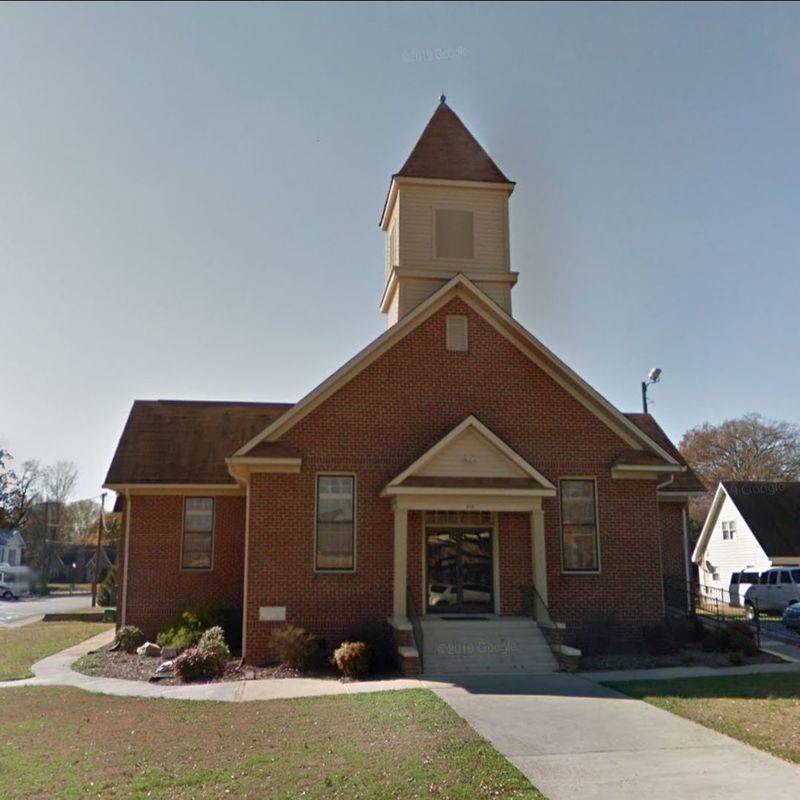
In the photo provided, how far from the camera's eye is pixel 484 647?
55.3 feet

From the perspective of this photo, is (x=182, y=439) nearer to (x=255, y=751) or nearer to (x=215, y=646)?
(x=215, y=646)

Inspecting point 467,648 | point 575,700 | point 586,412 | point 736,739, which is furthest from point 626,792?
point 586,412

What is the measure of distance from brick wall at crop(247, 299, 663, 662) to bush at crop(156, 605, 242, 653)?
258 cm

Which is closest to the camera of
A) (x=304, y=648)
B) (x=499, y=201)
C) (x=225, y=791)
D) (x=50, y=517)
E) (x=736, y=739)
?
(x=225, y=791)

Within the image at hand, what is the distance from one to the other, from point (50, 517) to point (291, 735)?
7315cm

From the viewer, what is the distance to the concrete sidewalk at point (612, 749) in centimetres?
850

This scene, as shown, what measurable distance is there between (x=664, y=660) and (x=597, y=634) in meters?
1.62

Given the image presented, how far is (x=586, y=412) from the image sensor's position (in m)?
19.9

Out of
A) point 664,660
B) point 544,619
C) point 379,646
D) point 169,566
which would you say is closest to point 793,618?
point 664,660

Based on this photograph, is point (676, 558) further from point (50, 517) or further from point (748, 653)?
point (50, 517)

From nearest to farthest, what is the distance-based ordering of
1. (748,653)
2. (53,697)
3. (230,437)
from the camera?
(53,697) < (748,653) < (230,437)

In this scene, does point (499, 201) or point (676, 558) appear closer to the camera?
point (499, 201)

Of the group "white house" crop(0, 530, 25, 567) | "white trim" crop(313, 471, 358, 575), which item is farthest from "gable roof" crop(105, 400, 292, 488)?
"white house" crop(0, 530, 25, 567)

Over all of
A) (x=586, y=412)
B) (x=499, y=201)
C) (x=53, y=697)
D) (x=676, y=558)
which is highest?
(x=499, y=201)
